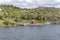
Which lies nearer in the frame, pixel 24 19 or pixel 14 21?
pixel 14 21

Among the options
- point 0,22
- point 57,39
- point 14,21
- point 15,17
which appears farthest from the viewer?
point 15,17

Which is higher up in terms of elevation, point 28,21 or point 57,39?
point 57,39

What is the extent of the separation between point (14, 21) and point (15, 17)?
12302 mm

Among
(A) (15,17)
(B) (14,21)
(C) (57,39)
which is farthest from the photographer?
(A) (15,17)

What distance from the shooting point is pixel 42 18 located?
171 meters

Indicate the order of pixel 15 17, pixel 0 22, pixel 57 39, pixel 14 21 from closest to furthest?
pixel 57 39 → pixel 0 22 → pixel 14 21 → pixel 15 17

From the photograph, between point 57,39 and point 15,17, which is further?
point 15,17

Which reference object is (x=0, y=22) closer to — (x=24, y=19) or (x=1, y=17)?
(x=1, y=17)

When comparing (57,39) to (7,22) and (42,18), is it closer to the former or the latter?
(7,22)

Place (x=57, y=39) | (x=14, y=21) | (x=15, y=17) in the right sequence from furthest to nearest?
(x=15, y=17) → (x=14, y=21) → (x=57, y=39)

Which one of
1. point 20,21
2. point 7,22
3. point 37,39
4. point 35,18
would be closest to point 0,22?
point 7,22

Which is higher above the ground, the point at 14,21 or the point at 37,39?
the point at 37,39

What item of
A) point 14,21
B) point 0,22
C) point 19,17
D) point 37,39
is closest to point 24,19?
point 19,17

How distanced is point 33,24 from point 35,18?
16226mm
